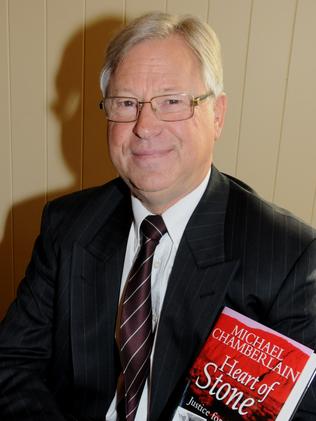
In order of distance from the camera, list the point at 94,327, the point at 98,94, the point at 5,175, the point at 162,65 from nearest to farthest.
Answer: the point at 162,65, the point at 94,327, the point at 98,94, the point at 5,175

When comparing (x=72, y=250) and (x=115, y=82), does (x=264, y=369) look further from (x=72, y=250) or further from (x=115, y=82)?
(x=115, y=82)

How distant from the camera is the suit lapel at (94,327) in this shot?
100 centimetres

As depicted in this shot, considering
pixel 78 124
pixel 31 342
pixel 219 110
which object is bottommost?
pixel 31 342

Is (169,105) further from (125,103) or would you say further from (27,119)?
(27,119)

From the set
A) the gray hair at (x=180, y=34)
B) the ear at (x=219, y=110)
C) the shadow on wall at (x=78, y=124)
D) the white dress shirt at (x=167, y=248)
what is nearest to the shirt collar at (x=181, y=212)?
the white dress shirt at (x=167, y=248)

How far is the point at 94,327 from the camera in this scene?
3.32 ft

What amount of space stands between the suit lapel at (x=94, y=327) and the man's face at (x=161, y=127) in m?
0.23

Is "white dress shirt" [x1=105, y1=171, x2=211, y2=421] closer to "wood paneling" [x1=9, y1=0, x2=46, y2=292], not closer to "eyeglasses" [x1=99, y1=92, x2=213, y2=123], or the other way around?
"eyeglasses" [x1=99, y1=92, x2=213, y2=123]

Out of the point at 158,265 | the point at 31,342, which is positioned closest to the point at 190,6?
the point at 158,265

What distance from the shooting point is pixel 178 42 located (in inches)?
36.4

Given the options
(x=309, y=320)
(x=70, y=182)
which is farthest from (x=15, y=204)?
(x=309, y=320)

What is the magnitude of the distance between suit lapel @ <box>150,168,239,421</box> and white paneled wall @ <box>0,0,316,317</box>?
0.66m

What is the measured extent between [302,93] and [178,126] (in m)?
0.68

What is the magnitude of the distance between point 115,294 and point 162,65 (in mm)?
536
